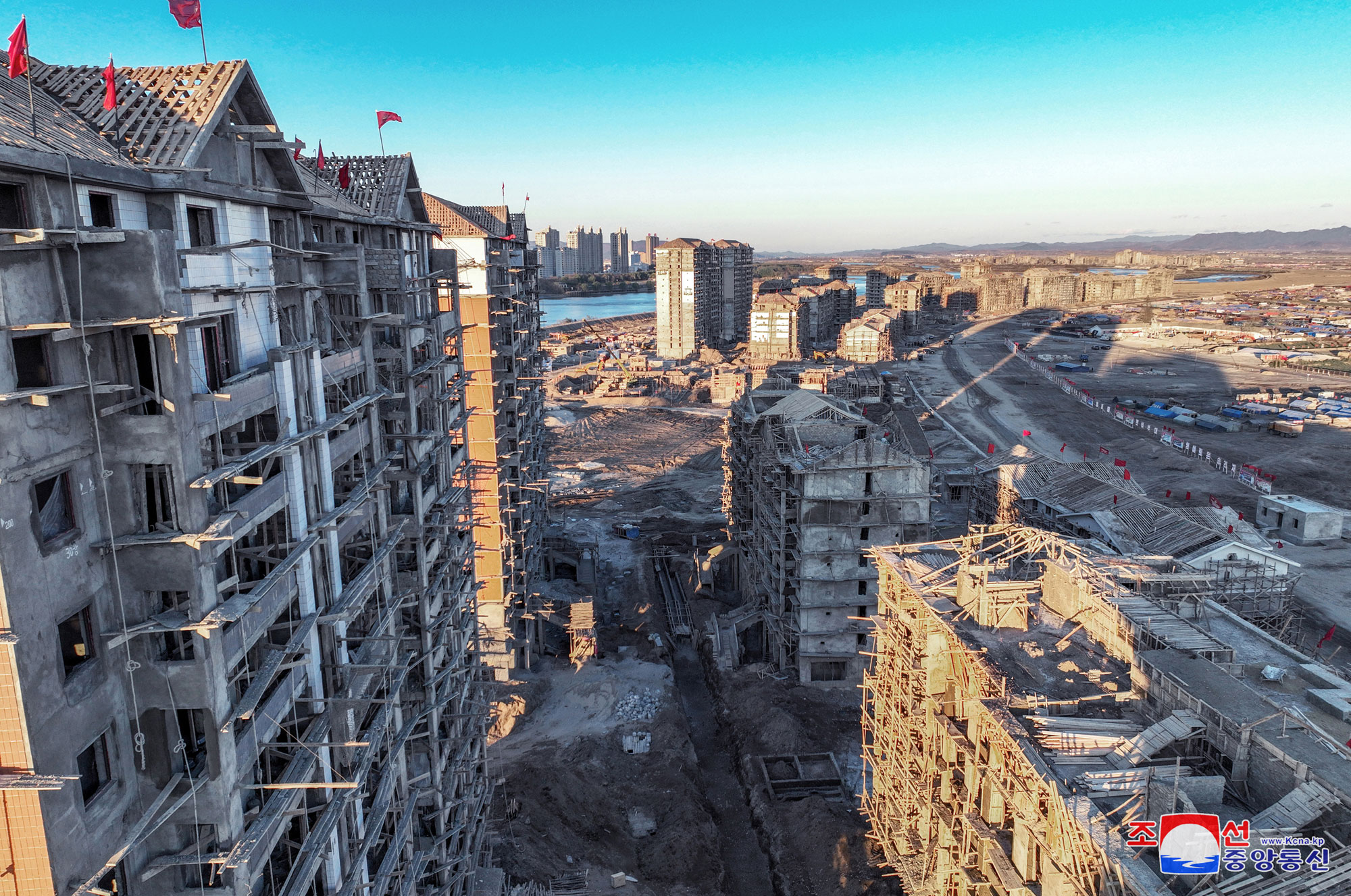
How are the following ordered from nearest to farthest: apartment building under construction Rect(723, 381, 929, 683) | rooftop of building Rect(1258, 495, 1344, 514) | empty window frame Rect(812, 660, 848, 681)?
apartment building under construction Rect(723, 381, 929, 683) < empty window frame Rect(812, 660, 848, 681) < rooftop of building Rect(1258, 495, 1344, 514)

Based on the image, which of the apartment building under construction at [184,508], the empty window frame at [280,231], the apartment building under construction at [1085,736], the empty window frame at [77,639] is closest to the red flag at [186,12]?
the apartment building under construction at [184,508]

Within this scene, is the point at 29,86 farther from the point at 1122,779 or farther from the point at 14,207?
the point at 1122,779

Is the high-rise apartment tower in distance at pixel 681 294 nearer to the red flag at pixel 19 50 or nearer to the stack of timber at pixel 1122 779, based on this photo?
the stack of timber at pixel 1122 779

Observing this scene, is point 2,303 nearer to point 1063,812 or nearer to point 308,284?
point 308,284

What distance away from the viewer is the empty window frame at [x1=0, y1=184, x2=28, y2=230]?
7.43 metres

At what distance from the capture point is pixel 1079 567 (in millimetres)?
21578

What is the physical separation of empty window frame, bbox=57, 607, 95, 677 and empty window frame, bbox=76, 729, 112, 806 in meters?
0.80

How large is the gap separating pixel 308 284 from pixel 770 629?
30608 mm

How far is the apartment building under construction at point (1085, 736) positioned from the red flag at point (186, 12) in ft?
57.5

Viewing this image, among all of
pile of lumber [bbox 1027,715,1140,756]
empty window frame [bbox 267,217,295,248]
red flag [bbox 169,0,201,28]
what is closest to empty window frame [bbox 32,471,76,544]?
empty window frame [bbox 267,217,295,248]

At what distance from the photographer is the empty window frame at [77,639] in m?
8.08

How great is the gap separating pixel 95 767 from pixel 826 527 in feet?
96.0

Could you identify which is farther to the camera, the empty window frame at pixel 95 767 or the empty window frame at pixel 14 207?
the empty window frame at pixel 95 767

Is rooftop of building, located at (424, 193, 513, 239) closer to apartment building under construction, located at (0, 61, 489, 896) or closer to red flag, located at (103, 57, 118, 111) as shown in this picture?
apartment building under construction, located at (0, 61, 489, 896)
